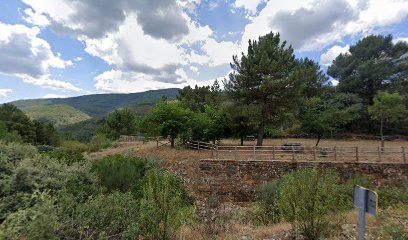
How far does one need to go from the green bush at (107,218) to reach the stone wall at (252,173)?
35.7 ft

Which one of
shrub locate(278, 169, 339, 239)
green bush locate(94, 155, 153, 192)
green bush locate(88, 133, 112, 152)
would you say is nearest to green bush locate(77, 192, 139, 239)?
shrub locate(278, 169, 339, 239)

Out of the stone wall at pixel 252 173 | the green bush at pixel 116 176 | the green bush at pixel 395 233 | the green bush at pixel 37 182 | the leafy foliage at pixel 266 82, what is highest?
the leafy foliage at pixel 266 82

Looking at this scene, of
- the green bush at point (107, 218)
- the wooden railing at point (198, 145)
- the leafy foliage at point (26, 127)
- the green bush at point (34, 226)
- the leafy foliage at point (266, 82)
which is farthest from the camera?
the leafy foliage at point (26, 127)

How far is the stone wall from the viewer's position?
52.3ft

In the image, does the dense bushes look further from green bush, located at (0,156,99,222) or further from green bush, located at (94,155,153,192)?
green bush, located at (94,155,153,192)

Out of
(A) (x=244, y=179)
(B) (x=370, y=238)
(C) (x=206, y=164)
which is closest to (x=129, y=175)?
(C) (x=206, y=164)

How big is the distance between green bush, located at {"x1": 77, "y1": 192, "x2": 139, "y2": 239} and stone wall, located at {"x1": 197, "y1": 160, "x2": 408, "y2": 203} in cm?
1087

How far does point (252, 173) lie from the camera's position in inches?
679

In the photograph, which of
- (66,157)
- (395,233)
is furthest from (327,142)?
(395,233)

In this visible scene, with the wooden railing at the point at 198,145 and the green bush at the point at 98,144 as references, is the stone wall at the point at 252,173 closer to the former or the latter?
the wooden railing at the point at 198,145

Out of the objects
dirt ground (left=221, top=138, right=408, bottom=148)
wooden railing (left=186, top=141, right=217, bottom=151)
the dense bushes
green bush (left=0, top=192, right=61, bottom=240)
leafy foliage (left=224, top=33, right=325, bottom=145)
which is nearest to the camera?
green bush (left=0, top=192, right=61, bottom=240)

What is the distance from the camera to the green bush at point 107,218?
506cm

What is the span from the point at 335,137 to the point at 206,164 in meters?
25.0

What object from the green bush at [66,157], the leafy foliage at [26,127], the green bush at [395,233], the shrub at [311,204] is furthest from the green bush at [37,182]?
the leafy foliage at [26,127]
